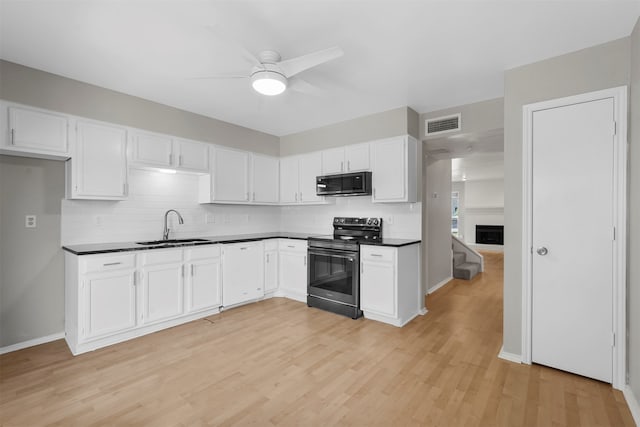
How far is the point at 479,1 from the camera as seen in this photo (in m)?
1.84

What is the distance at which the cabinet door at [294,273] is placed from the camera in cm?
416

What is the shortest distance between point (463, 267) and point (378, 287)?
11.1 ft

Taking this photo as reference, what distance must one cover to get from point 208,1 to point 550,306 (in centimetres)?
337

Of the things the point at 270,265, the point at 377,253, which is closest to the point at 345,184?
the point at 377,253

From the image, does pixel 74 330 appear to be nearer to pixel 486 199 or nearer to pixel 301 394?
pixel 301 394

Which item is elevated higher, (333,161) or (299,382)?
(333,161)

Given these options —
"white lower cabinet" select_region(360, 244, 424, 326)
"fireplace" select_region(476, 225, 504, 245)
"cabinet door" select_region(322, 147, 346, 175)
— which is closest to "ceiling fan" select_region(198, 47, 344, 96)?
"cabinet door" select_region(322, 147, 346, 175)

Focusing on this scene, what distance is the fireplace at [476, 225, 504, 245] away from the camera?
1018 centimetres

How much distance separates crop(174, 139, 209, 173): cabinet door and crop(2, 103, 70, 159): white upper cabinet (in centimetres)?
107

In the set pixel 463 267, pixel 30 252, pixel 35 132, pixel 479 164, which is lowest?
pixel 463 267

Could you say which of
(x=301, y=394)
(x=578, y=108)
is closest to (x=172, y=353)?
(x=301, y=394)

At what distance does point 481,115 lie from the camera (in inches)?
134

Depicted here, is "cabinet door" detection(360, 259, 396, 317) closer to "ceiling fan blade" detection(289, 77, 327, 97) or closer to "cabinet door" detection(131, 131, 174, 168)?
"ceiling fan blade" detection(289, 77, 327, 97)

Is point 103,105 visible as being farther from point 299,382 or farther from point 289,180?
point 299,382
